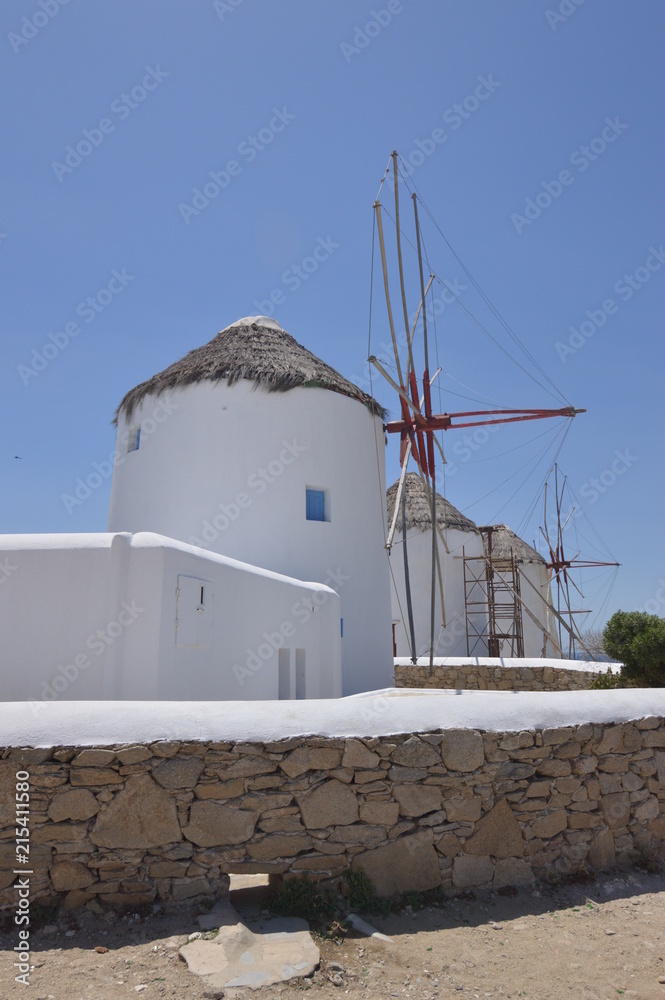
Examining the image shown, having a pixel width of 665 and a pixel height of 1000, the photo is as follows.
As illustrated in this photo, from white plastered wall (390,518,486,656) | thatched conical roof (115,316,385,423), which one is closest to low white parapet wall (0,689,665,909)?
thatched conical roof (115,316,385,423)

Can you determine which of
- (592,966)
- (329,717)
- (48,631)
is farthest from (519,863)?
(48,631)

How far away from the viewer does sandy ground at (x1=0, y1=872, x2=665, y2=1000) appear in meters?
3.36

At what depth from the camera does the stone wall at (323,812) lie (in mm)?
3906

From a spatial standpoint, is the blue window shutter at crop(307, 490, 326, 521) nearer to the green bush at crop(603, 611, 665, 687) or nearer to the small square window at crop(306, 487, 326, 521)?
the small square window at crop(306, 487, 326, 521)

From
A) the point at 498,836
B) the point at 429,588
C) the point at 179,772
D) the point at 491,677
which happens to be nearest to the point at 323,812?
the point at 179,772

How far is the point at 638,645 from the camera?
848 cm

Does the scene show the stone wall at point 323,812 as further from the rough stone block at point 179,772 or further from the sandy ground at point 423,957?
the sandy ground at point 423,957

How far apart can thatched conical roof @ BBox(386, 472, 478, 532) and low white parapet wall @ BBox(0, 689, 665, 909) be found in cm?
1689

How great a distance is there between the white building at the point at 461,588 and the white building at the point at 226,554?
29.6ft

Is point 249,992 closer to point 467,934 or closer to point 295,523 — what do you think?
point 467,934

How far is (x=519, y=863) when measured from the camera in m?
4.67

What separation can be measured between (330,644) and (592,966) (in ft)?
21.2

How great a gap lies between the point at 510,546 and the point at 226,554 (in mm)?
17519

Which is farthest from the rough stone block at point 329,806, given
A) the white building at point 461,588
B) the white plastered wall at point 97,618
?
the white building at point 461,588
